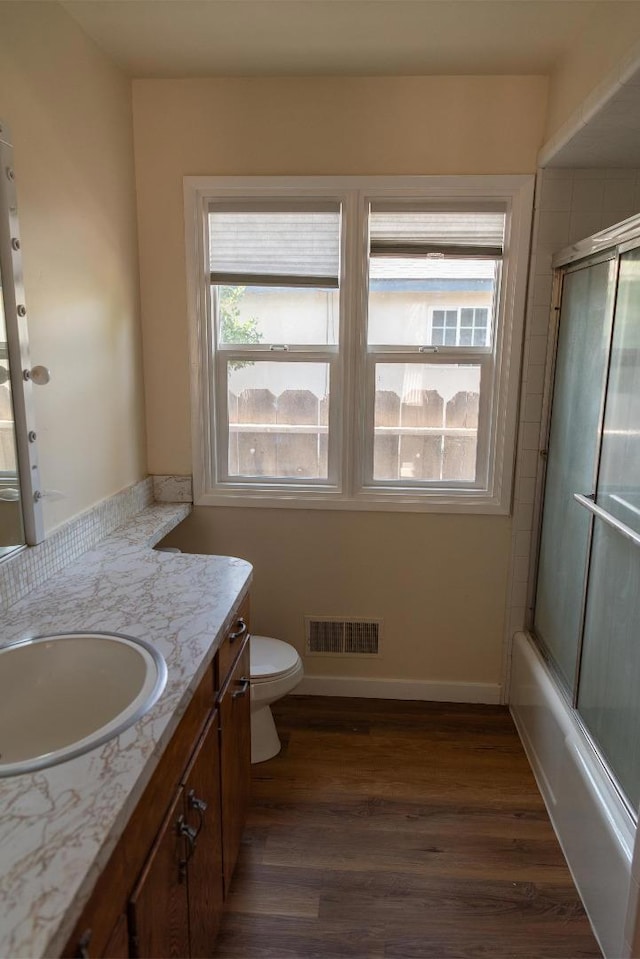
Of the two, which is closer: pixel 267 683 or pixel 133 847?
pixel 133 847

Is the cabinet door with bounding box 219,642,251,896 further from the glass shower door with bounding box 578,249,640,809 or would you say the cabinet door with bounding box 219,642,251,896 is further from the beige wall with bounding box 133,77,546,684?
the glass shower door with bounding box 578,249,640,809

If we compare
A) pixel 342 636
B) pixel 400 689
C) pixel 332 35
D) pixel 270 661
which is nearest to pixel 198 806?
pixel 270 661

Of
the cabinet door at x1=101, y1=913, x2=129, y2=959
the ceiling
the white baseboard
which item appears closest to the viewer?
the cabinet door at x1=101, y1=913, x2=129, y2=959

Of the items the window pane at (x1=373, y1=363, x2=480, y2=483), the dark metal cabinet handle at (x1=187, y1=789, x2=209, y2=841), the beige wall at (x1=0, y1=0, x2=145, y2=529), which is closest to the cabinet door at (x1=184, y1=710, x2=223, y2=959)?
the dark metal cabinet handle at (x1=187, y1=789, x2=209, y2=841)

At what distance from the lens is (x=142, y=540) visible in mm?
2135

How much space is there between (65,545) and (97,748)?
99 cm

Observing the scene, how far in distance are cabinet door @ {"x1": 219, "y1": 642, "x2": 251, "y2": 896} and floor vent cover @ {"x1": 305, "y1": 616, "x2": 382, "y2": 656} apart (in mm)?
893

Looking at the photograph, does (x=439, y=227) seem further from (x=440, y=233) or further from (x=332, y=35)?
(x=332, y=35)

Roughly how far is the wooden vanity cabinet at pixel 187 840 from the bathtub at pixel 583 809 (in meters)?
0.96

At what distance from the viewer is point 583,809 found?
1766 millimetres

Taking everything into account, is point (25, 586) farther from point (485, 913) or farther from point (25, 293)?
point (485, 913)

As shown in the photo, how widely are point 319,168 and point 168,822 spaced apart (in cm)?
225

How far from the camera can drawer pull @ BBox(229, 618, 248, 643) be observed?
1.66m

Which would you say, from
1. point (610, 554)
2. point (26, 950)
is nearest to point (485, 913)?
point (610, 554)
